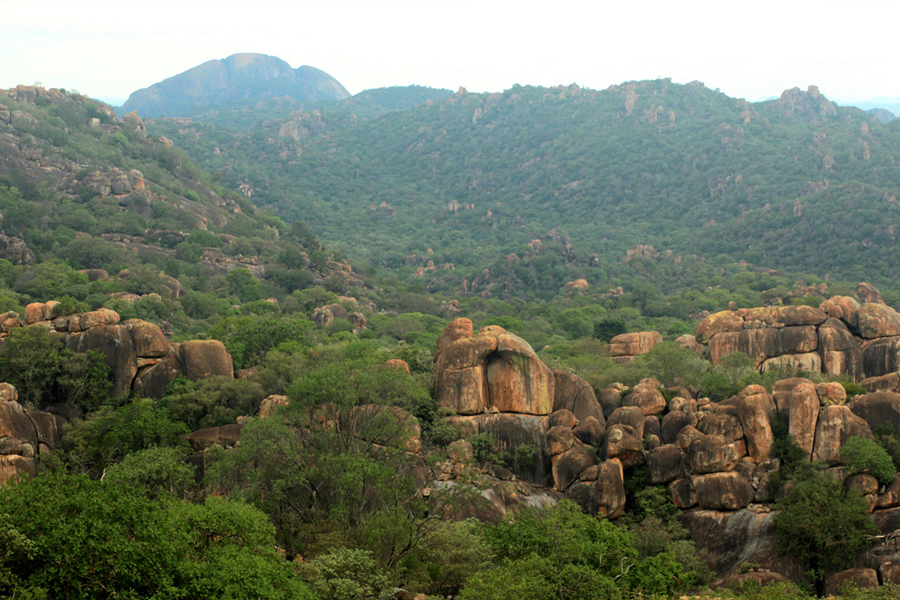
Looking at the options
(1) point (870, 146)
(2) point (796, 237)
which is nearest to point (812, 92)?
(1) point (870, 146)

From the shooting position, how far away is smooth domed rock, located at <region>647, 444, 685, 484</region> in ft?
120

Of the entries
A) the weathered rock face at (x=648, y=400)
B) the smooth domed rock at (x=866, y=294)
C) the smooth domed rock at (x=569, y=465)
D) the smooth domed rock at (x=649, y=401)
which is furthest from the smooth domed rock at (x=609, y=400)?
the smooth domed rock at (x=866, y=294)

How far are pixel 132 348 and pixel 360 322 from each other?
3604cm

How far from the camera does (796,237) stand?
12069 cm

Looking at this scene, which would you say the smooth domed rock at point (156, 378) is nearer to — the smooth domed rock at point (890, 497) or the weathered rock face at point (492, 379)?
the weathered rock face at point (492, 379)

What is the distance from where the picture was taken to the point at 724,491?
34.9 m

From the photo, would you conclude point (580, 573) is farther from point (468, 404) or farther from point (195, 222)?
point (195, 222)

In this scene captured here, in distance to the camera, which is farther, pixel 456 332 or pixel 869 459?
pixel 456 332

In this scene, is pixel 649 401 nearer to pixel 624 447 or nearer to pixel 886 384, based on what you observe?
pixel 624 447

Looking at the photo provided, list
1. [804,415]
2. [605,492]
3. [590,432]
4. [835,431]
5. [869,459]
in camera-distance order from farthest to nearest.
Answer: [590,432], [804,415], [605,492], [835,431], [869,459]

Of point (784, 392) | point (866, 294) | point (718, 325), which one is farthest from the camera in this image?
point (866, 294)

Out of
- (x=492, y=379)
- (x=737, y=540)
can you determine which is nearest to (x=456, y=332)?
(x=492, y=379)

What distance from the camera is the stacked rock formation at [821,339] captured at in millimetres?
48531

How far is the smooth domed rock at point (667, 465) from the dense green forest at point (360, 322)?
2.20ft
